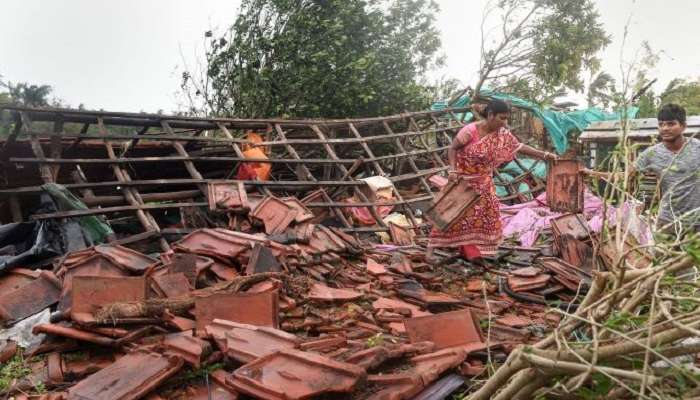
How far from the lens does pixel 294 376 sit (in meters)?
A: 2.54

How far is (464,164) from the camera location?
16.9 feet

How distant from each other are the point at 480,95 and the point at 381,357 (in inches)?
386

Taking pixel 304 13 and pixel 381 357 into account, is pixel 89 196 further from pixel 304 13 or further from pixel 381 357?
pixel 304 13

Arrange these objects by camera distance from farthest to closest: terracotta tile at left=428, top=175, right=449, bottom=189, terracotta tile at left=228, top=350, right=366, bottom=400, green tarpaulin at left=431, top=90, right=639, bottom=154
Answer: green tarpaulin at left=431, top=90, right=639, bottom=154 → terracotta tile at left=428, top=175, right=449, bottom=189 → terracotta tile at left=228, top=350, right=366, bottom=400

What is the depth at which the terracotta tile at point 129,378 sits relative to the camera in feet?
8.50

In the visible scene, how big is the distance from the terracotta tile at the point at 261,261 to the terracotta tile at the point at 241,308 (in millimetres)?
630

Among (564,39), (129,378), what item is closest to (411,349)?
(129,378)

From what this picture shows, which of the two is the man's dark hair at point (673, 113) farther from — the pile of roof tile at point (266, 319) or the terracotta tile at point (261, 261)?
the terracotta tile at point (261, 261)

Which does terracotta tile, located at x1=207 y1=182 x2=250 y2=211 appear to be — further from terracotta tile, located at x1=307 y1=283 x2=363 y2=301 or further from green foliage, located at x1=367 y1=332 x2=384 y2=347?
green foliage, located at x1=367 y1=332 x2=384 y2=347

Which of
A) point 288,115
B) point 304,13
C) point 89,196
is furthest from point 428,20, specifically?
point 89,196

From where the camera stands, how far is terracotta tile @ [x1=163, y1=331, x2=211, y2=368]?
288 cm

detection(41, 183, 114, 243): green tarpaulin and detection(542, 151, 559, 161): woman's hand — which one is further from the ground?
detection(542, 151, 559, 161): woman's hand

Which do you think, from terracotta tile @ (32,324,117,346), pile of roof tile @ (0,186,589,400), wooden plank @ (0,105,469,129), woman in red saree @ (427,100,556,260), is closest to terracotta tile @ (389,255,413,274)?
pile of roof tile @ (0,186,589,400)

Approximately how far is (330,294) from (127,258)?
61.9 inches
